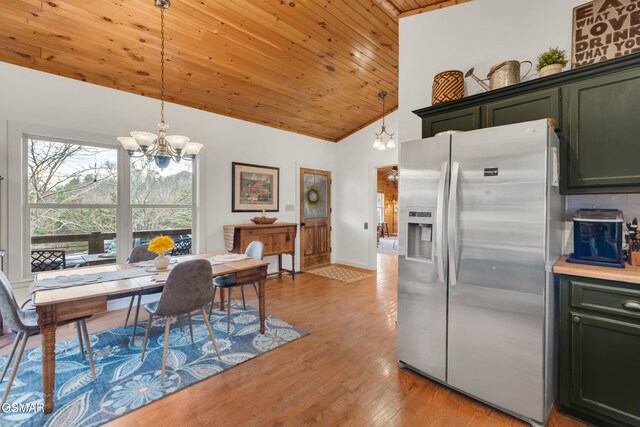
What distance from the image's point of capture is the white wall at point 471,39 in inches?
87.5

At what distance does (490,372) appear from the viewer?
5.89 feet

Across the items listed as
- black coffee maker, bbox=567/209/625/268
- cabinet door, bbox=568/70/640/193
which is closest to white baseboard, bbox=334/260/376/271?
black coffee maker, bbox=567/209/625/268

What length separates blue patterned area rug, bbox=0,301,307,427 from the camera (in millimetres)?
1834

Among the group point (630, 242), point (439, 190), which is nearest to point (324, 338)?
point (439, 190)

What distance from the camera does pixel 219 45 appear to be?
9.89 feet

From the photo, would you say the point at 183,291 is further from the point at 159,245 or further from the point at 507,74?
the point at 507,74

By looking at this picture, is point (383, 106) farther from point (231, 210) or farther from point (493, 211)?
point (493, 211)

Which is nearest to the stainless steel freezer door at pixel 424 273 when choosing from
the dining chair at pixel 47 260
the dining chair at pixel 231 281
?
the dining chair at pixel 231 281

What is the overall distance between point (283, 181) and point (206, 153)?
5.06 ft

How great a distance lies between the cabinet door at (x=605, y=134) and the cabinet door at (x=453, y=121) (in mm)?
572

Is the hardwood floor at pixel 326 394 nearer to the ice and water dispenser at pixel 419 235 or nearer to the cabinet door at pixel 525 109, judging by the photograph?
the ice and water dispenser at pixel 419 235

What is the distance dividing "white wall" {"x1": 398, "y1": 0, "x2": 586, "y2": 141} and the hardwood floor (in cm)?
224

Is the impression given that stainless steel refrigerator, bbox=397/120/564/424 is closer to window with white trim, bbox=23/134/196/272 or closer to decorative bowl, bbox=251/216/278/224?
decorative bowl, bbox=251/216/278/224

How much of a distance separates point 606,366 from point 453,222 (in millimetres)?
1146
